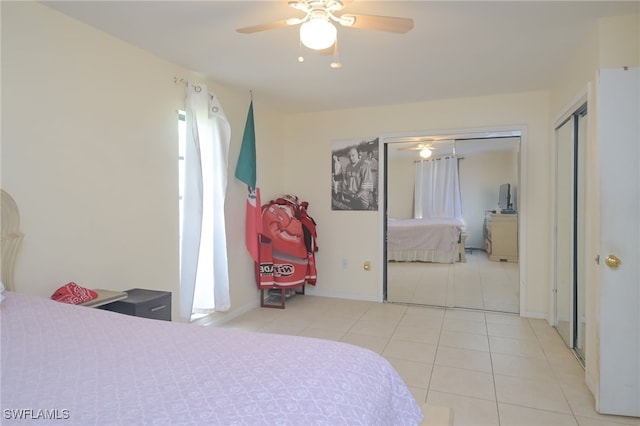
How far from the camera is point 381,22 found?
1.90 m

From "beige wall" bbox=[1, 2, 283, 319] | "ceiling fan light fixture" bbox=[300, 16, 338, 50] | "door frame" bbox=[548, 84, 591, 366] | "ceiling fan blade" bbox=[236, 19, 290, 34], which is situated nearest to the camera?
"ceiling fan light fixture" bbox=[300, 16, 338, 50]

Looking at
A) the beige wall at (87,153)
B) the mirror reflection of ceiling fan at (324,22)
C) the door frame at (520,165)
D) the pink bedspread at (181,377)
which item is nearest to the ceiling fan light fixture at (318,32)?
the mirror reflection of ceiling fan at (324,22)

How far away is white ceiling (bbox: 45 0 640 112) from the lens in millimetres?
2191

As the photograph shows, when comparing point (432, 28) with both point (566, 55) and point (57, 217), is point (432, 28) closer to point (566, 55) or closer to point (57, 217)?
point (566, 55)

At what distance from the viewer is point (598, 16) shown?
2.28m

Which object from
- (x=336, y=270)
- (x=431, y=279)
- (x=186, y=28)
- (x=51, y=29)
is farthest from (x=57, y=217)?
(x=431, y=279)

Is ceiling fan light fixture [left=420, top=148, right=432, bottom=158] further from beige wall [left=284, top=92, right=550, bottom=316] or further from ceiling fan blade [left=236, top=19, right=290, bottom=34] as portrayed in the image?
ceiling fan blade [left=236, top=19, right=290, bottom=34]

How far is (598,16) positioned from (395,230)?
2.93m

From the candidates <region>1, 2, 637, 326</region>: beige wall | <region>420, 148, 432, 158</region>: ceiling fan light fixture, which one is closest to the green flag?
<region>1, 2, 637, 326</region>: beige wall

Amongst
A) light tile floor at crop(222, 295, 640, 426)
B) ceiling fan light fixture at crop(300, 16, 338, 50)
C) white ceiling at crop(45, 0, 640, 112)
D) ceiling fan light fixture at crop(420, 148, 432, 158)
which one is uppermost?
white ceiling at crop(45, 0, 640, 112)

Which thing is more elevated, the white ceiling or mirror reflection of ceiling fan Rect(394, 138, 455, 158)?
the white ceiling

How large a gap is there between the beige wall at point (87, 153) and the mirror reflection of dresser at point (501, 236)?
3.49m

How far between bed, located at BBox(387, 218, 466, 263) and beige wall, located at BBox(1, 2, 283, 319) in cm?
270

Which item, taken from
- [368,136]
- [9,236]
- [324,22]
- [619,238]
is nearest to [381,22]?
[324,22]
